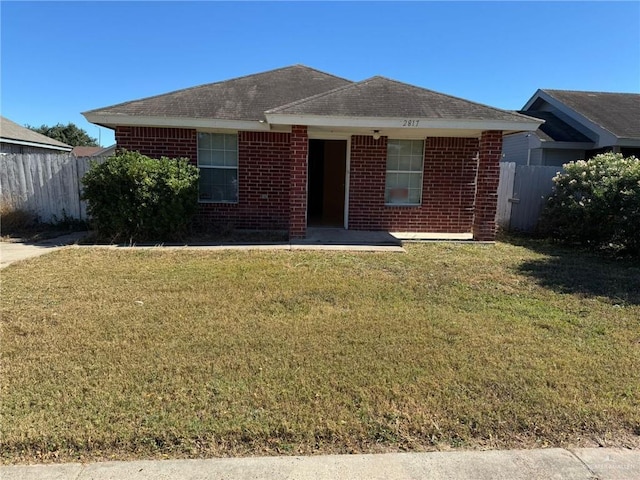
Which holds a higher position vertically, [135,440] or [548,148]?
[548,148]

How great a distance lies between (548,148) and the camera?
17125 mm

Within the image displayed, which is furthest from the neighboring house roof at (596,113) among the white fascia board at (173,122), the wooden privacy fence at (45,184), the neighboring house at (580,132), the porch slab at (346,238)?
the wooden privacy fence at (45,184)

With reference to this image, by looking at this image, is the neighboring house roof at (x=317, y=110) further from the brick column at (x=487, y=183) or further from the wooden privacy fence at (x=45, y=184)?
the wooden privacy fence at (x=45, y=184)

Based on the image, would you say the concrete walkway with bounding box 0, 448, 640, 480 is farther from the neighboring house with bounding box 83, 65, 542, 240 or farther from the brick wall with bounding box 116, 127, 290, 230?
the brick wall with bounding box 116, 127, 290, 230

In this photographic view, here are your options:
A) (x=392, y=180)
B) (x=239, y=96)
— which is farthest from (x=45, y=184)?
(x=392, y=180)

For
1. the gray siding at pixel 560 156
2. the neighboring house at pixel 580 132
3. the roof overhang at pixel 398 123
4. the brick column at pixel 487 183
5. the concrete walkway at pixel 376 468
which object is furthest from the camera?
the gray siding at pixel 560 156

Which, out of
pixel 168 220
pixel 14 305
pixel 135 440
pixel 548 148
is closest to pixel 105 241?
pixel 168 220

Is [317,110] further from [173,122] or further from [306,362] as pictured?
[306,362]

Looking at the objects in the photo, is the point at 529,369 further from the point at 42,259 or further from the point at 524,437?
the point at 42,259

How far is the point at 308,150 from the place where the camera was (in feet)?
35.3

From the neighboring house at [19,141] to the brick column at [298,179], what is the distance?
53.5 ft

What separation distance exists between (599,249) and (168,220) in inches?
362

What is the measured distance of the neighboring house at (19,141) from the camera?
19.0 m

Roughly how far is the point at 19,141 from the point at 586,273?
22.6m
